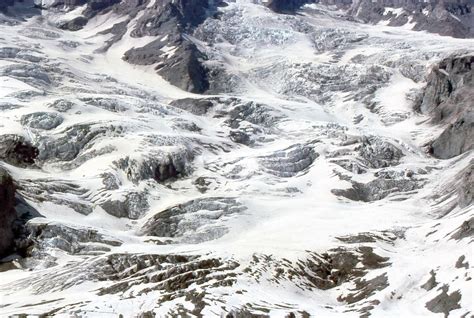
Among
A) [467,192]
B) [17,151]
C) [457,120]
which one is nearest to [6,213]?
[17,151]

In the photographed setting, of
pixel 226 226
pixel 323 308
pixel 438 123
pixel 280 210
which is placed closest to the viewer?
pixel 323 308

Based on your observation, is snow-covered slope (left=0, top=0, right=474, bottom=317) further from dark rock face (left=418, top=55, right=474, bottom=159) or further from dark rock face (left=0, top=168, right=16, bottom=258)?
dark rock face (left=418, top=55, right=474, bottom=159)

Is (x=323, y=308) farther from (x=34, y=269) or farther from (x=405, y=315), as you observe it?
(x=34, y=269)

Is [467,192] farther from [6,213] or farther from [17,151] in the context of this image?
[17,151]

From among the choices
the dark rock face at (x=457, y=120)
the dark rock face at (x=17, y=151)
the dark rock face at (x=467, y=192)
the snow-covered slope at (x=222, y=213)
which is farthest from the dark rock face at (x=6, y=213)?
the dark rock face at (x=457, y=120)

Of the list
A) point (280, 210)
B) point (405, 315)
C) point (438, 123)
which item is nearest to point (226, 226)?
point (280, 210)

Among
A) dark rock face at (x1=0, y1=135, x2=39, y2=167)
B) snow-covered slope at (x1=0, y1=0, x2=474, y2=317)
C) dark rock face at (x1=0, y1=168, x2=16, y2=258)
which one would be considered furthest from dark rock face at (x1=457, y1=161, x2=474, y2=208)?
dark rock face at (x1=0, y1=135, x2=39, y2=167)
